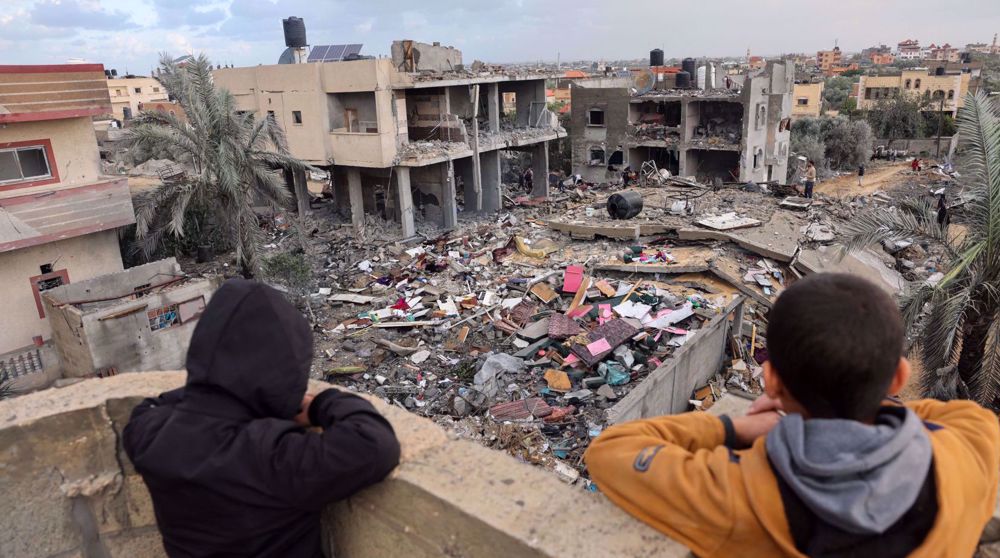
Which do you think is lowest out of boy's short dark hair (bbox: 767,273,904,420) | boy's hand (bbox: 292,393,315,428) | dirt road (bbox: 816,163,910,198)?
dirt road (bbox: 816,163,910,198)

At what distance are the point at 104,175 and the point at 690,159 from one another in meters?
25.1

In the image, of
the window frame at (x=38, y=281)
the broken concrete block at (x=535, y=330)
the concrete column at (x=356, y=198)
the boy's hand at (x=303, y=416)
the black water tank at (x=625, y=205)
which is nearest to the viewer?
the boy's hand at (x=303, y=416)

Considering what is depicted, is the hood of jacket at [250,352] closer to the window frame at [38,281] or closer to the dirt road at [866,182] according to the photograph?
the window frame at [38,281]

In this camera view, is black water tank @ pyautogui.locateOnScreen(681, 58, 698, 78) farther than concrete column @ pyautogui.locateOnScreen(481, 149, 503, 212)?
Yes

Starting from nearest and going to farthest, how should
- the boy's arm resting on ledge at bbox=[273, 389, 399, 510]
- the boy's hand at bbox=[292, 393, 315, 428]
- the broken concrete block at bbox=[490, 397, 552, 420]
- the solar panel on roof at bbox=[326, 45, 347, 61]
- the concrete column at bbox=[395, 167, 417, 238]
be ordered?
the boy's arm resting on ledge at bbox=[273, 389, 399, 510], the boy's hand at bbox=[292, 393, 315, 428], the broken concrete block at bbox=[490, 397, 552, 420], the concrete column at bbox=[395, 167, 417, 238], the solar panel on roof at bbox=[326, 45, 347, 61]

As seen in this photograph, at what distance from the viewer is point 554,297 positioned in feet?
50.2

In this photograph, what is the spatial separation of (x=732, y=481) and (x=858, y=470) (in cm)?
27

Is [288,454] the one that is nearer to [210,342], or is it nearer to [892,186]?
[210,342]

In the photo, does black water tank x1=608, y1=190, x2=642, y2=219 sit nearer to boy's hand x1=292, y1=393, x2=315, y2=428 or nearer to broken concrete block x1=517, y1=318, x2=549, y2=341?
broken concrete block x1=517, y1=318, x2=549, y2=341

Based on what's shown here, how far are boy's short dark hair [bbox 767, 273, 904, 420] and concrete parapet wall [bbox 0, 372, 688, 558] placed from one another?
0.51 m

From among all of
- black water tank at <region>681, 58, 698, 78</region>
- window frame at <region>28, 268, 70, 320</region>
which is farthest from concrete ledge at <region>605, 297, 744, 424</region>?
black water tank at <region>681, 58, 698, 78</region>

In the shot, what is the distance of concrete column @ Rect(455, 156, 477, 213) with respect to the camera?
2594 cm

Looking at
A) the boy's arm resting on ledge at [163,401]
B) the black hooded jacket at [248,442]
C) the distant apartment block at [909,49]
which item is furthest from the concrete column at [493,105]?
the distant apartment block at [909,49]

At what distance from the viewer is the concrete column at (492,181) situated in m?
27.1
